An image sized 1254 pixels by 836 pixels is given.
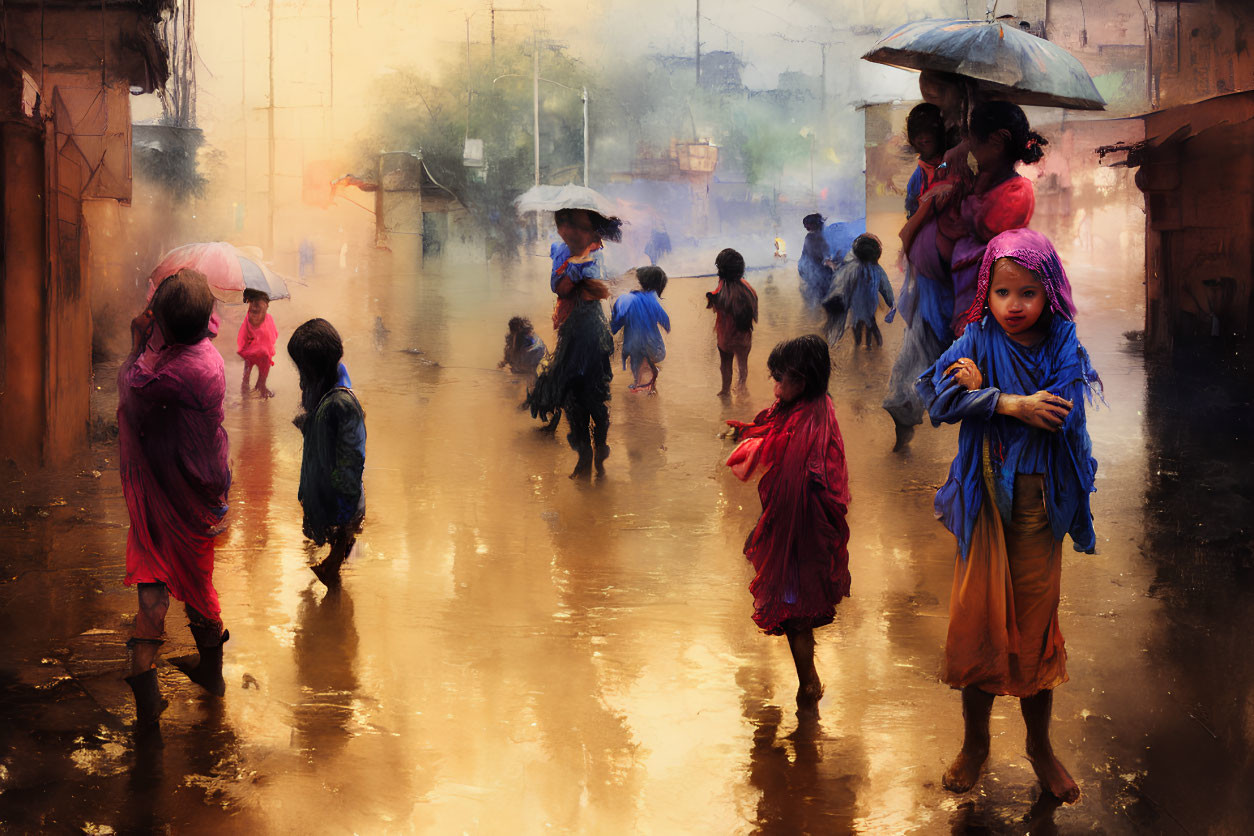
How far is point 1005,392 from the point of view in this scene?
362 cm

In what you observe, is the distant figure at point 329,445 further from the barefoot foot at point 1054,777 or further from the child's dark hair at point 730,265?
the child's dark hair at point 730,265

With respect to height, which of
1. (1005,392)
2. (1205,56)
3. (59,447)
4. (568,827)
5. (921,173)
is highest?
(1205,56)

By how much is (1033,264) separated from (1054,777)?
1.52 meters

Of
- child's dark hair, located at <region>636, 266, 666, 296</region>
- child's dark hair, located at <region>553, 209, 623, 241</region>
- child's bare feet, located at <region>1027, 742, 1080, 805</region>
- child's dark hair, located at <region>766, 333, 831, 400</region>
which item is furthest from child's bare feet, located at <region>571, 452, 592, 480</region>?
child's bare feet, located at <region>1027, 742, 1080, 805</region>

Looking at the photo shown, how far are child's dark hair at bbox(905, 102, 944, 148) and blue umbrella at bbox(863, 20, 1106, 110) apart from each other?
13.2 inches

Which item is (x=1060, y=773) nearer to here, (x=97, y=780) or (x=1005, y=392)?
(x=1005, y=392)

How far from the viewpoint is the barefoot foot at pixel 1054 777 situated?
11.9 ft

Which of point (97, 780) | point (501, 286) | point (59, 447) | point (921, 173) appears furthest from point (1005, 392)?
point (501, 286)

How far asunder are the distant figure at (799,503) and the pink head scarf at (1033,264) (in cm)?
72

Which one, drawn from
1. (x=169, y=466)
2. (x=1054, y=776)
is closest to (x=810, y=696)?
(x=1054, y=776)

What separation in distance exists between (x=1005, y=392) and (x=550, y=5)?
28675 millimetres

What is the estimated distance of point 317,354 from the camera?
5605 mm

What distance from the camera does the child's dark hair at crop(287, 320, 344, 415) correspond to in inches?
220

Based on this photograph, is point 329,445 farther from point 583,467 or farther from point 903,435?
point 903,435
